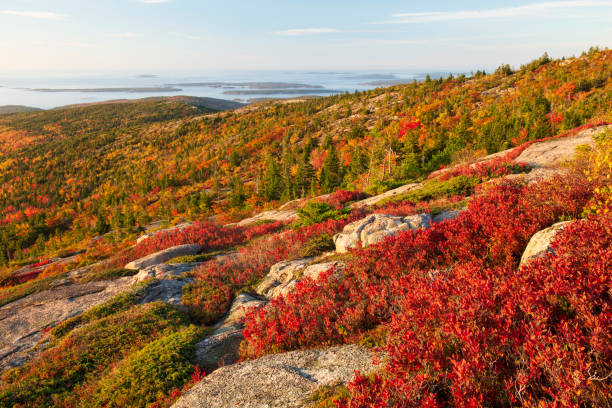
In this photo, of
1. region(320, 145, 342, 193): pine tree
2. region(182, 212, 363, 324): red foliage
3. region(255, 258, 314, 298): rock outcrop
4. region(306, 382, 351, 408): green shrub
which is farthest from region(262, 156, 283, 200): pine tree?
region(306, 382, 351, 408): green shrub

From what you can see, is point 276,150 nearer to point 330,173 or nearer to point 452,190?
point 330,173

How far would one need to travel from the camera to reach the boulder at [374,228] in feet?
30.1

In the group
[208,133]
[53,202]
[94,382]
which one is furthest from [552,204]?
[53,202]

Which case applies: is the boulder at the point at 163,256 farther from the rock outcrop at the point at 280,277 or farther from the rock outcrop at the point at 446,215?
the rock outcrop at the point at 446,215

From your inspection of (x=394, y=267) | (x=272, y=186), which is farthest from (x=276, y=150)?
(x=394, y=267)

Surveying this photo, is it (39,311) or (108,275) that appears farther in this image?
(108,275)

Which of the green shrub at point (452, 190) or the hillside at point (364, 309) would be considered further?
the green shrub at point (452, 190)

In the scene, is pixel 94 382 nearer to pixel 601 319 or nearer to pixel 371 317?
pixel 371 317

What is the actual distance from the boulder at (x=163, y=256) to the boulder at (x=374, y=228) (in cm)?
991

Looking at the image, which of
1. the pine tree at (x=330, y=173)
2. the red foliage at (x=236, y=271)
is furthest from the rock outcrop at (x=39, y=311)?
the pine tree at (x=330, y=173)

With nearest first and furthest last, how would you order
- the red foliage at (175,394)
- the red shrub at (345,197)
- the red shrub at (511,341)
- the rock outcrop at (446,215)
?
the red shrub at (511,341) → the red foliage at (175,394) → the rock outcrop at (446,215) → the red shrub at (345,197)

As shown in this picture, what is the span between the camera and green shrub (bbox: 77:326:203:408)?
5.52 metres

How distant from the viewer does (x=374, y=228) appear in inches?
382

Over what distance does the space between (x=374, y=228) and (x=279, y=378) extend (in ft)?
20.5
